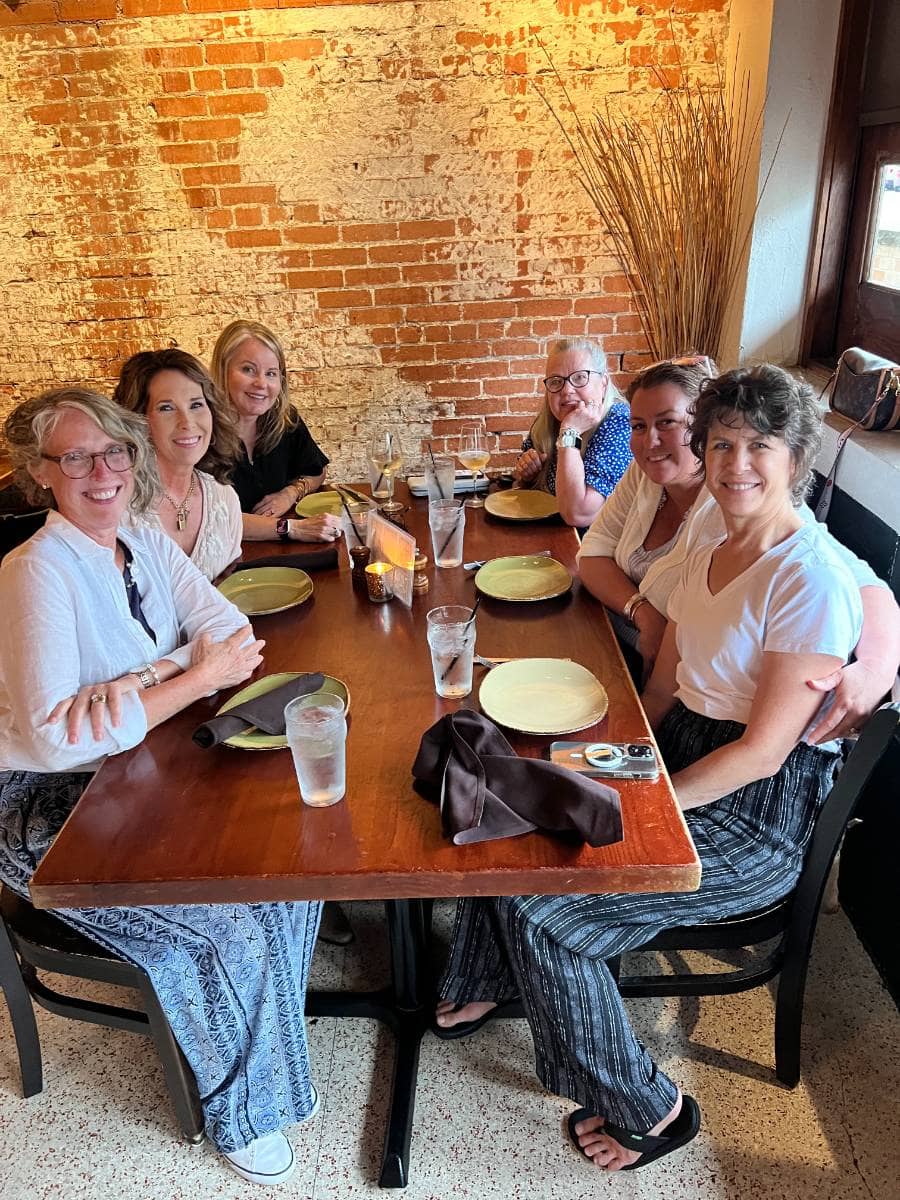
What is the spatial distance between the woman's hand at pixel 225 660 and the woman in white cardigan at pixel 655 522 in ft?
2.45

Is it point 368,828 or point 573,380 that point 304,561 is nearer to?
point 573,380

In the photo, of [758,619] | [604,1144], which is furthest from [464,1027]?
[758,619]

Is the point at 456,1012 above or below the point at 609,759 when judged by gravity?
below

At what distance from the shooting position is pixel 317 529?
225 centimetres

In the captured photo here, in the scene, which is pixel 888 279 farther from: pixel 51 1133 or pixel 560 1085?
pixel 51 1133

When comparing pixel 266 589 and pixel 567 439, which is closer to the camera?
pixel 266 589

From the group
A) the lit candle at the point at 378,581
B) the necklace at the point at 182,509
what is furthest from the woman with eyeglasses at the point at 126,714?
the necklace at the point at 182,509

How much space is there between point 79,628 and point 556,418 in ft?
5.17

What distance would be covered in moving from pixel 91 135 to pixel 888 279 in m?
2.82

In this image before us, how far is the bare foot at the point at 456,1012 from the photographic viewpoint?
171 cm

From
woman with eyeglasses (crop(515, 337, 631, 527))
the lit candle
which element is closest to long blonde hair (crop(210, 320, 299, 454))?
woman with eyeglasses (crop(515, 337, 631, 527))

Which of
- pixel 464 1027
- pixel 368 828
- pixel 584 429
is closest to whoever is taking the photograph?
pixel 368 828

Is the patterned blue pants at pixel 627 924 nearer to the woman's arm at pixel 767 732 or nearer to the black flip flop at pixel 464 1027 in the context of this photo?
the woman's arm at pixel 767 732

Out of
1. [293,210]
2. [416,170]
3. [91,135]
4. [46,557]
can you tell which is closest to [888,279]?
[416,170]
